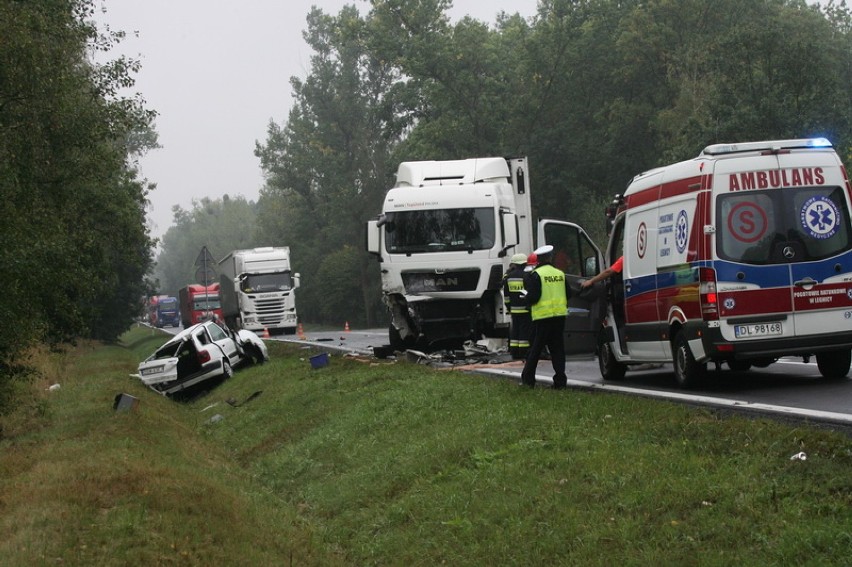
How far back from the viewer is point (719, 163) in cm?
1211

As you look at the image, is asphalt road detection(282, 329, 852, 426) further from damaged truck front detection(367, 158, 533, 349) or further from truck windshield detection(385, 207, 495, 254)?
truck windshield detection(385, 207, 495, 254)

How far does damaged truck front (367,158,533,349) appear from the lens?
2150 cm

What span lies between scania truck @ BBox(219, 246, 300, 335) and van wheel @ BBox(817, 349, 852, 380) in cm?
3723

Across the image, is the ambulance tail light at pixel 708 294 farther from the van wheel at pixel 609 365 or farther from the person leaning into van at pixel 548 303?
the van wheel at pixel 609 365

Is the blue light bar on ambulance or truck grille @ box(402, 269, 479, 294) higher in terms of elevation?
the blue light bar on ambulance

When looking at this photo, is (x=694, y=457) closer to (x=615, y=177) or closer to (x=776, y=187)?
(x=776, y=187)

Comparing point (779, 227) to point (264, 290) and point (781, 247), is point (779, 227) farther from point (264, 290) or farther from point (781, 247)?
point (264, 290)

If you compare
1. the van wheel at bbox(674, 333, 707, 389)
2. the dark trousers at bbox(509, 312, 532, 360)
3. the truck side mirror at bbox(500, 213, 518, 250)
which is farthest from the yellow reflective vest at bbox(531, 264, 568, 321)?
the truck side mirror at bbox(500, 213, 518, 250)

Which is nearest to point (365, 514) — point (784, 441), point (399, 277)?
point (784, 441)

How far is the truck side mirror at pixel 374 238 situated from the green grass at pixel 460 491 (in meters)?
6.35

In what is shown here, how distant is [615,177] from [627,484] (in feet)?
171

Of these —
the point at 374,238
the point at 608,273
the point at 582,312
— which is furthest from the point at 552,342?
the point at 374,238

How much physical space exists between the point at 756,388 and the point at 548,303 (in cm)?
256

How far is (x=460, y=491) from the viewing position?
945 cm
